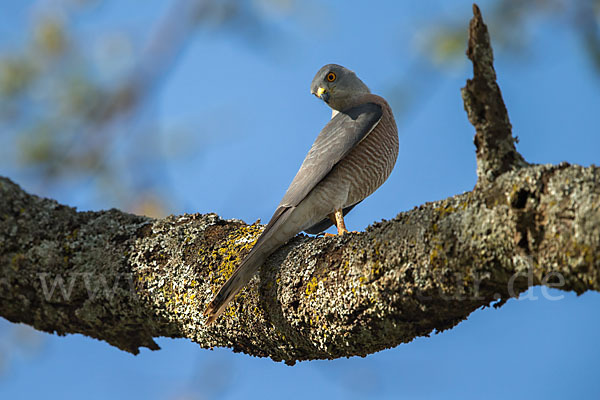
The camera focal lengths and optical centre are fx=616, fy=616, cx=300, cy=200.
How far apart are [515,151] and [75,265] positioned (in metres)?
2.34

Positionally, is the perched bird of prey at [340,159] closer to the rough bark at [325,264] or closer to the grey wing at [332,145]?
the grey wing at [332,145]

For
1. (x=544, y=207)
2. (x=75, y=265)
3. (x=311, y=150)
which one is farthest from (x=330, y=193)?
(x=544, y=207)

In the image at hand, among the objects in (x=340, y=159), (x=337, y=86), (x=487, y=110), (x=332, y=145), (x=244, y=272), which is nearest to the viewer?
(x=487, y=110)

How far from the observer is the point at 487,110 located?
2.20 m

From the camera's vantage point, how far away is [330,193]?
4.47 m

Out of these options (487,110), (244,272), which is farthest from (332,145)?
(487,110)

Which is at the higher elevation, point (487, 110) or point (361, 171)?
point (361, 171)

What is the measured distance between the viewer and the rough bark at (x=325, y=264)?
2.06 metres

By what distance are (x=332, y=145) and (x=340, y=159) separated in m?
0.16

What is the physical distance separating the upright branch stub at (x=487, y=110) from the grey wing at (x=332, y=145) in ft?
6.45

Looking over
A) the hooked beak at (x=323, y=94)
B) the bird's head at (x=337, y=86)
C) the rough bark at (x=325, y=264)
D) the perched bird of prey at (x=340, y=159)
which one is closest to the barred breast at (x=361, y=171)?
the perched bird of prey at (x=340, y=159)

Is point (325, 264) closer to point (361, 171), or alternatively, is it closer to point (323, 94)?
point (361, 171)

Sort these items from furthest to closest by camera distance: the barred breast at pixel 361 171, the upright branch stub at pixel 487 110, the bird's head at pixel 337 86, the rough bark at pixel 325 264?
the bird's head at pixel 337 86 < the barred breast at pixel 361 171 < the upright branch stub at pixel 487 110 < the rough bark at pixel 325 264

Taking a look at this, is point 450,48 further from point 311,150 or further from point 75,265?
point 75,265
